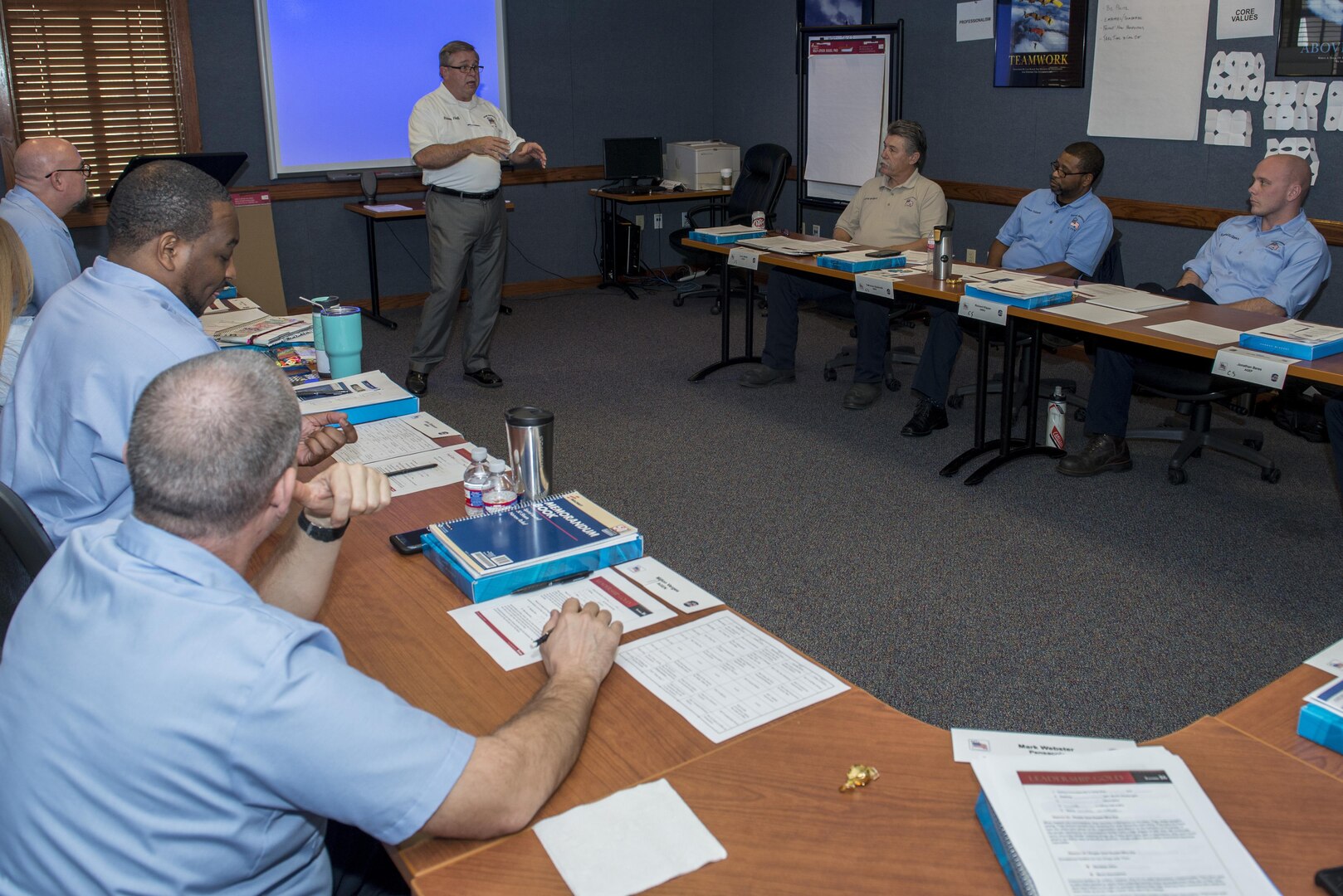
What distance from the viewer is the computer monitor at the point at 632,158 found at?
24.9 ft

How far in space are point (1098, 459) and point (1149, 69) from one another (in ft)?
7.30

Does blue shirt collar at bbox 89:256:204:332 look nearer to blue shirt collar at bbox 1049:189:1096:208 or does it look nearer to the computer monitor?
blue shirt collar at bbox 1049:189:1096:208

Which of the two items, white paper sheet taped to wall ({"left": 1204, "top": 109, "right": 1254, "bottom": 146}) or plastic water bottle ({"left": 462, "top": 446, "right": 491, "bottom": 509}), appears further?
white paper sheet taped to wall ({"left": 1204, "top": 109, "right": 1254, "bottom": 146})

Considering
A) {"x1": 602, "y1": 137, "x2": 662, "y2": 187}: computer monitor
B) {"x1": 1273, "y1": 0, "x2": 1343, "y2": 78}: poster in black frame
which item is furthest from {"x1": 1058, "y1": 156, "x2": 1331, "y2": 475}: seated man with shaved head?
{"x1": 602, "y1": 137, "x2": 662, "y2": 187}: computer monitor

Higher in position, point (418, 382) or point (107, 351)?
point (107, 351)

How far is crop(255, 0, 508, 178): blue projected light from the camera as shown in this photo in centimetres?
656

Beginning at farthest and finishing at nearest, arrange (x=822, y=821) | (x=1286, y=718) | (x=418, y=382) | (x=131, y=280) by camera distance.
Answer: (x=418, y=382) → (x=131, y=280) → (x=1286, y=718) → (x=822, y=821)

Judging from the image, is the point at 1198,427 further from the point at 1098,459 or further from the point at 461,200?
the point at 461,200

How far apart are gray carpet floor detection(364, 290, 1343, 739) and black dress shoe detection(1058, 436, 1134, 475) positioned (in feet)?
0.16

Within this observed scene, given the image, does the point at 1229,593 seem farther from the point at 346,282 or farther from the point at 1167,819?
the point at 346,282

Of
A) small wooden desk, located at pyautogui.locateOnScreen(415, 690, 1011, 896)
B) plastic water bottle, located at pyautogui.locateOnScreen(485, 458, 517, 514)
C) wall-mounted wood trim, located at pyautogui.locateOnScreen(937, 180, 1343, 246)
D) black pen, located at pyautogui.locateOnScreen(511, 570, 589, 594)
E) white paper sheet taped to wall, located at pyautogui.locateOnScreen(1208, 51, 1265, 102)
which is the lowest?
small wooden desk, located at pyautogui.locateOnScreen(415, 690, 1011, 896)

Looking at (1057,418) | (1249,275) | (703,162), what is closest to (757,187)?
(703,162)

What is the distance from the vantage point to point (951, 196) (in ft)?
21.0

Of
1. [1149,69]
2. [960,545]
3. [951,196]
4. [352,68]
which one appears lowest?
[960,545]
